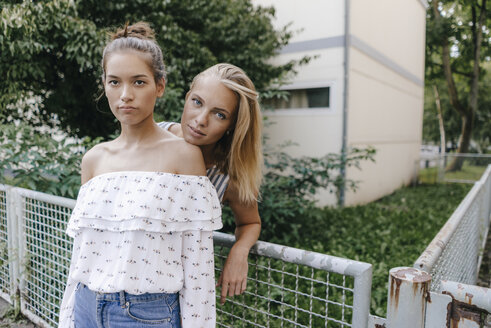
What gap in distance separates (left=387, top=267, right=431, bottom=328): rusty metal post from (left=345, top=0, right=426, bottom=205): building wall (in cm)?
720

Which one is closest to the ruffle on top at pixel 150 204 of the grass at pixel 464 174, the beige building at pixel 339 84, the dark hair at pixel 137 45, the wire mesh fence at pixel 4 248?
the dark hair at pixel 137 45

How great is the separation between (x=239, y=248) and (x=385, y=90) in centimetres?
993

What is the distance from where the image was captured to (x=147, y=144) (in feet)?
4.57

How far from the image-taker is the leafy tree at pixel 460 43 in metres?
15.7

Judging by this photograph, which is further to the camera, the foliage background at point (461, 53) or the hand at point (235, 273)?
the foliage background at point (461, 53)

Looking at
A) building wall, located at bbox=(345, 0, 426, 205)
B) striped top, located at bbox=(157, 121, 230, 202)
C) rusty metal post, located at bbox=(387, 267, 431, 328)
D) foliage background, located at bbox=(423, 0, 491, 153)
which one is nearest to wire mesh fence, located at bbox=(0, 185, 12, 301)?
striped top, located at bbox=(157, 121, 230, 202)

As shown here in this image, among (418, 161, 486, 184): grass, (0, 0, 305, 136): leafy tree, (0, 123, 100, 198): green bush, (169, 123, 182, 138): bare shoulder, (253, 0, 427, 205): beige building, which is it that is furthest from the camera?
(418, 161, 486, 184): grass

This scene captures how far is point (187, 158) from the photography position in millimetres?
1329

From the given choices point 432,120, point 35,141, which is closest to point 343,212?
point 35,141

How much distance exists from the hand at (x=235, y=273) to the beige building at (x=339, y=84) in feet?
19.8

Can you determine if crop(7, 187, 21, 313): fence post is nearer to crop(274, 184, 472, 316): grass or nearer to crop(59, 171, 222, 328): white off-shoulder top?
crop(59, 171, 222, 328): white off-shoulder top

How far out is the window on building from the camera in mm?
8305

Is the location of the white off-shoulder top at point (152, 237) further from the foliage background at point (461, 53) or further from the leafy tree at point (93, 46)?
the foliage background at point (461, 53)

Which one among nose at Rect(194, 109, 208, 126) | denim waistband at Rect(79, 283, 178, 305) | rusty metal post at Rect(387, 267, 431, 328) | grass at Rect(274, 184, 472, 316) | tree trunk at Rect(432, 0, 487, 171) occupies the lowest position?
grass at Rect(274, 184, 472, 316)
